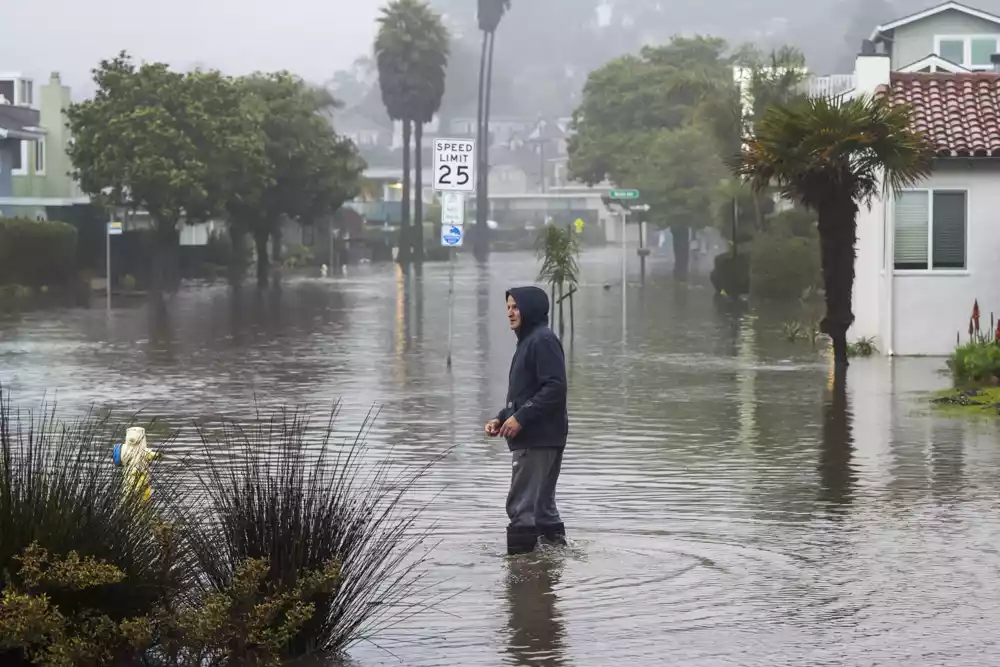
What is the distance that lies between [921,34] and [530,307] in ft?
131

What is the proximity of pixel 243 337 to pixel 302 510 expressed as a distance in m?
25.4

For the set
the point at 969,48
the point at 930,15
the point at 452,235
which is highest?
the point at 930,15

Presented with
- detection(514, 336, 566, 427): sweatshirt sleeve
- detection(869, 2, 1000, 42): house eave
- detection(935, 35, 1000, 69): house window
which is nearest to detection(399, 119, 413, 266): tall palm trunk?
detection(935, 35, 1000, 69): house window

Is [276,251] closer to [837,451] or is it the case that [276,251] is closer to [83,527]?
[837,451]

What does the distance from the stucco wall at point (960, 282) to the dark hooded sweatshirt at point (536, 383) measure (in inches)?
670

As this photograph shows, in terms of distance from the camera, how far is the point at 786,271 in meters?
49.5

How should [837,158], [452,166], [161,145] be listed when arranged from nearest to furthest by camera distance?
[837,158], [452,166], [161,145]

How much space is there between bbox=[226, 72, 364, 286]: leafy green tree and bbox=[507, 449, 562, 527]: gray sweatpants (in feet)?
199

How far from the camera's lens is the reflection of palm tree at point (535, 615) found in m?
8.61

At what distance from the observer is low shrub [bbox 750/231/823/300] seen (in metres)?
49.4

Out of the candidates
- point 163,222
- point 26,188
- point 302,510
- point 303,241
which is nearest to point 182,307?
point 163,222

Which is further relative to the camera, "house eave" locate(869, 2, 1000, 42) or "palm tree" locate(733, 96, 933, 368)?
"house eave" locate(869, 2, 1000, 42)

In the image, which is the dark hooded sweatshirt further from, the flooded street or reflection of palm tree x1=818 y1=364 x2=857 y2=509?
reflection of palm tree x1=818 y1=364 x2=857 y2=509

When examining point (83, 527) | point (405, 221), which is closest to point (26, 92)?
point (405, 221)
